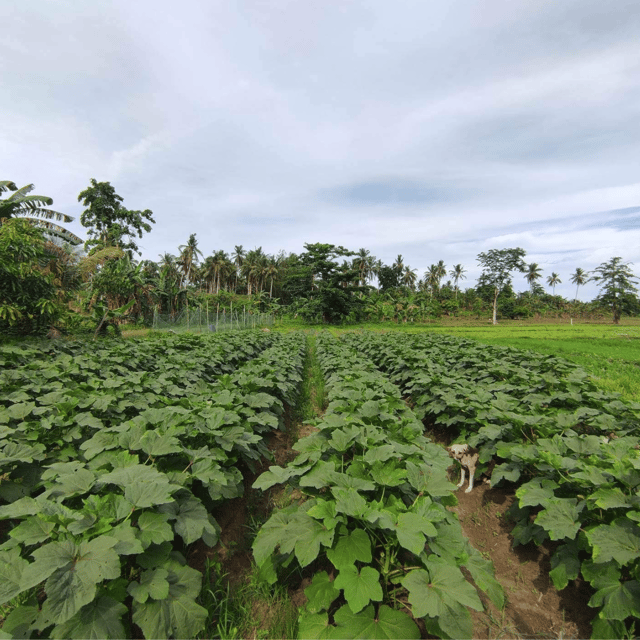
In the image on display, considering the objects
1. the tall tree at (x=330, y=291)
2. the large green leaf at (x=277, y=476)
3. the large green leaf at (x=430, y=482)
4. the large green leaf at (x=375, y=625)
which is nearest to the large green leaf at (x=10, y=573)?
the large green leaf at (x=277, y=476)

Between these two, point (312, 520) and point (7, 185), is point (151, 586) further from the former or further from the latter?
point (7, 185)

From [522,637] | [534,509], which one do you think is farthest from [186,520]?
[534,509]

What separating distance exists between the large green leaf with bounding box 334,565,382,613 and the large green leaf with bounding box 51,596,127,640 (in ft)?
3.62

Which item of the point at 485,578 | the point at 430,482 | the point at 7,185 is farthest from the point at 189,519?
the point at 7,185

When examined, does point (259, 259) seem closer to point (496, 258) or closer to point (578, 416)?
point (496, 258)

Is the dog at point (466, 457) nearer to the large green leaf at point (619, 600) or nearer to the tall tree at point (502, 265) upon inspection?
the large green leaf at point (619, 600)

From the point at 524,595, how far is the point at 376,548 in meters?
1.46

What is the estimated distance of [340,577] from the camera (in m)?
1.75

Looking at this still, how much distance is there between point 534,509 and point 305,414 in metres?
4.38

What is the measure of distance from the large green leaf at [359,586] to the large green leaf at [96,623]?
1.10 meters

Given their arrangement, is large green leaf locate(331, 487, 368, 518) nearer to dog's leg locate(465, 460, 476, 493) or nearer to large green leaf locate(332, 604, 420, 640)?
large green leaf locate(332, 604, 420, 640)

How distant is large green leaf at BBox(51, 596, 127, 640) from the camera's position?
1.48m

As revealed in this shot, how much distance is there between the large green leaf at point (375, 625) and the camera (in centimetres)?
161

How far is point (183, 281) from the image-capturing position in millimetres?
58281
